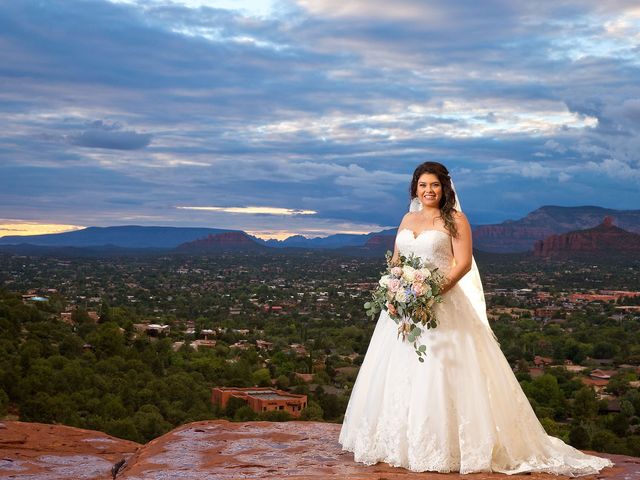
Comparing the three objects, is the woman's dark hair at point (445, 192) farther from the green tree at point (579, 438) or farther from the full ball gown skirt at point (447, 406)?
the green tree at point (579, 438)

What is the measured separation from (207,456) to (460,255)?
130 inches

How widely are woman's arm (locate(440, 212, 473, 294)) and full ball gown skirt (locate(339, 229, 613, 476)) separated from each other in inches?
4.0

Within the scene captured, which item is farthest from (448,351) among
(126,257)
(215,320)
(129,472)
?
(126,257)

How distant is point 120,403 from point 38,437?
72.8ft

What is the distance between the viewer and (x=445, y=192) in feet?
25.6

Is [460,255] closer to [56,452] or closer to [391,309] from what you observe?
[391,309]

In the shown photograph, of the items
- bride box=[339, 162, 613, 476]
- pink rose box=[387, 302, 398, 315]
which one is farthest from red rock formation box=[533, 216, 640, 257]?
pink rose box=[387, 302, 398, 315]

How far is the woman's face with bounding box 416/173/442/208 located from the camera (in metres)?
7.74

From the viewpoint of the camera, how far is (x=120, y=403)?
3119 centimetres

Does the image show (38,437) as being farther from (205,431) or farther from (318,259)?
(318,259)

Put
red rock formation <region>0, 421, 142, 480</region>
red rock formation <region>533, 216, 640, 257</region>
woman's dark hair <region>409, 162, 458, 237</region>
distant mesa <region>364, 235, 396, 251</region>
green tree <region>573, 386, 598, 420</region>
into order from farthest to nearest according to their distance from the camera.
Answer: distant mesa <region>364, 235, 396, 251</region>
red rock formation <region>533, 216, 640, 257</region>
green tree <region>573, 386, 598, 420</region>
red rock formation <region>0, 421, 142, 480</region>
woman's dark hair <region>409, 162, 458, 237</region>

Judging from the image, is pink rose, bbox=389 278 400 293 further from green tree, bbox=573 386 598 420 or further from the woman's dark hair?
green tree, bbox=573 386 598 420

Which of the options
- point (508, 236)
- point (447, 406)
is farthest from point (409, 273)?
point (508, 236)

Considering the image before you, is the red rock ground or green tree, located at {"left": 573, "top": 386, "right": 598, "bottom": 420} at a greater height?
the red rock ground
